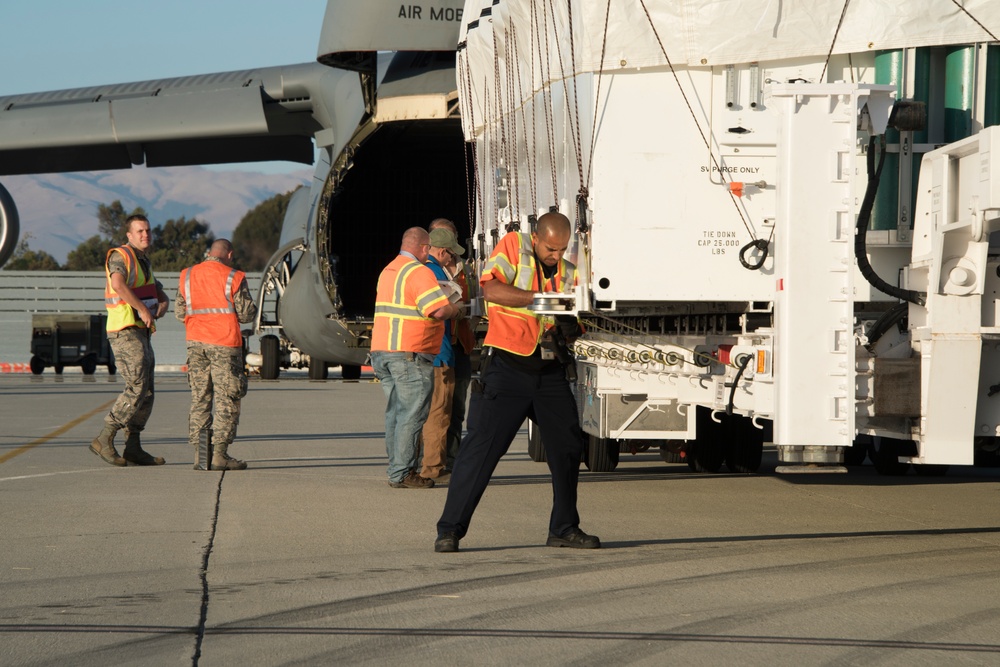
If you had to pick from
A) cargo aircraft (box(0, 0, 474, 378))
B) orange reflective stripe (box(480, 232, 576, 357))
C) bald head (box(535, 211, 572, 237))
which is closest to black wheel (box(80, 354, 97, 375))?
cargo aircraft (box(0, 0, 474, 378))

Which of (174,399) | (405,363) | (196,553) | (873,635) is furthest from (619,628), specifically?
(174,399)

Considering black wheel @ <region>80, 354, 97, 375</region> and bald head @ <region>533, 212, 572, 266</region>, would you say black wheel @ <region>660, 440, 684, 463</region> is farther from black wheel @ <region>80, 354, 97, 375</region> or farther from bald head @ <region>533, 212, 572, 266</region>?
black wheel @ <region>80, 354, 97, 375</region>

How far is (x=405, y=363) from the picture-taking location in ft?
34.3

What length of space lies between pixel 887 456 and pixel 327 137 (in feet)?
37.7

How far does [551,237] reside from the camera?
24.6 feet

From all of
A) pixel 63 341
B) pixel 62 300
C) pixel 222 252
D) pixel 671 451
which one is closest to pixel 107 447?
pixel 222 252

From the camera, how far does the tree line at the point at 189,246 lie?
10700 centimetres

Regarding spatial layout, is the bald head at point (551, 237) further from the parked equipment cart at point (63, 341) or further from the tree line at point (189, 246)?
the tree line at point (189, 246)

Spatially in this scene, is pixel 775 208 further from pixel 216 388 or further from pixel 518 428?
pixel 216 388

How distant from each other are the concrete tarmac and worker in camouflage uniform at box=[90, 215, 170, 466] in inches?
18.2

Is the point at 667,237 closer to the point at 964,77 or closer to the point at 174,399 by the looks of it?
the point at 964,77

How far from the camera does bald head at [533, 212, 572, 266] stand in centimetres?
743

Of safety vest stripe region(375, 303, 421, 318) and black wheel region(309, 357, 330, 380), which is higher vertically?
safety vest stripe region(375, 303, 421, 318)

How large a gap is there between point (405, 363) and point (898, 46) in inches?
165
